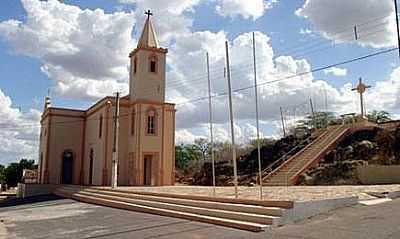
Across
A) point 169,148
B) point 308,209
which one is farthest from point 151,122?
point 308,209

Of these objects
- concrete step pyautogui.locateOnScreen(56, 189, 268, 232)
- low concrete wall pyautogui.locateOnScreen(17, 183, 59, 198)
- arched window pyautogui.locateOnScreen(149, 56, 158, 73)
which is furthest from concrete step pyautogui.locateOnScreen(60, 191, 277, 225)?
low concrete wall pyautogui.locateOnScreen(17, 183, 59, 198)

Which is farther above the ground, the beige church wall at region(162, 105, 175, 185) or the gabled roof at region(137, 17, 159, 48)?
the gabled roof at region(137, 17, 159, 48)

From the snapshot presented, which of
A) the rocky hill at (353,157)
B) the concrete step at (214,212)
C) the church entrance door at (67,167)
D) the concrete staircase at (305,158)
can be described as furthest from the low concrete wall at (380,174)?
the church entrance door at (67,167)

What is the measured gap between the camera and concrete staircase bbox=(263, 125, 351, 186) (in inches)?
938

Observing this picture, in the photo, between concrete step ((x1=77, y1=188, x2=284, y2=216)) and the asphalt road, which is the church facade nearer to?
concrete step ((x1=77, y1=188, x2=284, y2=216))

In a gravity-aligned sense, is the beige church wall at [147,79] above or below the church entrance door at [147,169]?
above

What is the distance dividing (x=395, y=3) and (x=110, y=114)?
63.5ft

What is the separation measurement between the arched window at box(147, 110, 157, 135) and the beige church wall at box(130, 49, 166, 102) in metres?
1.07

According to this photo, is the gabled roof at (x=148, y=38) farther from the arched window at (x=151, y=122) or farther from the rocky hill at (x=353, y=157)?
the rocky hill at (x=353, y=157)

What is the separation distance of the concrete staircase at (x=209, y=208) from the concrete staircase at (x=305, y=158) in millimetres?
8886

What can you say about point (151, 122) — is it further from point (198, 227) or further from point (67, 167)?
point (198, 227)

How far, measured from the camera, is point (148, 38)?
30.1 metres

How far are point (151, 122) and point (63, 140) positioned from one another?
908 centimetres

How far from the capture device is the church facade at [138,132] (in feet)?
91.4
